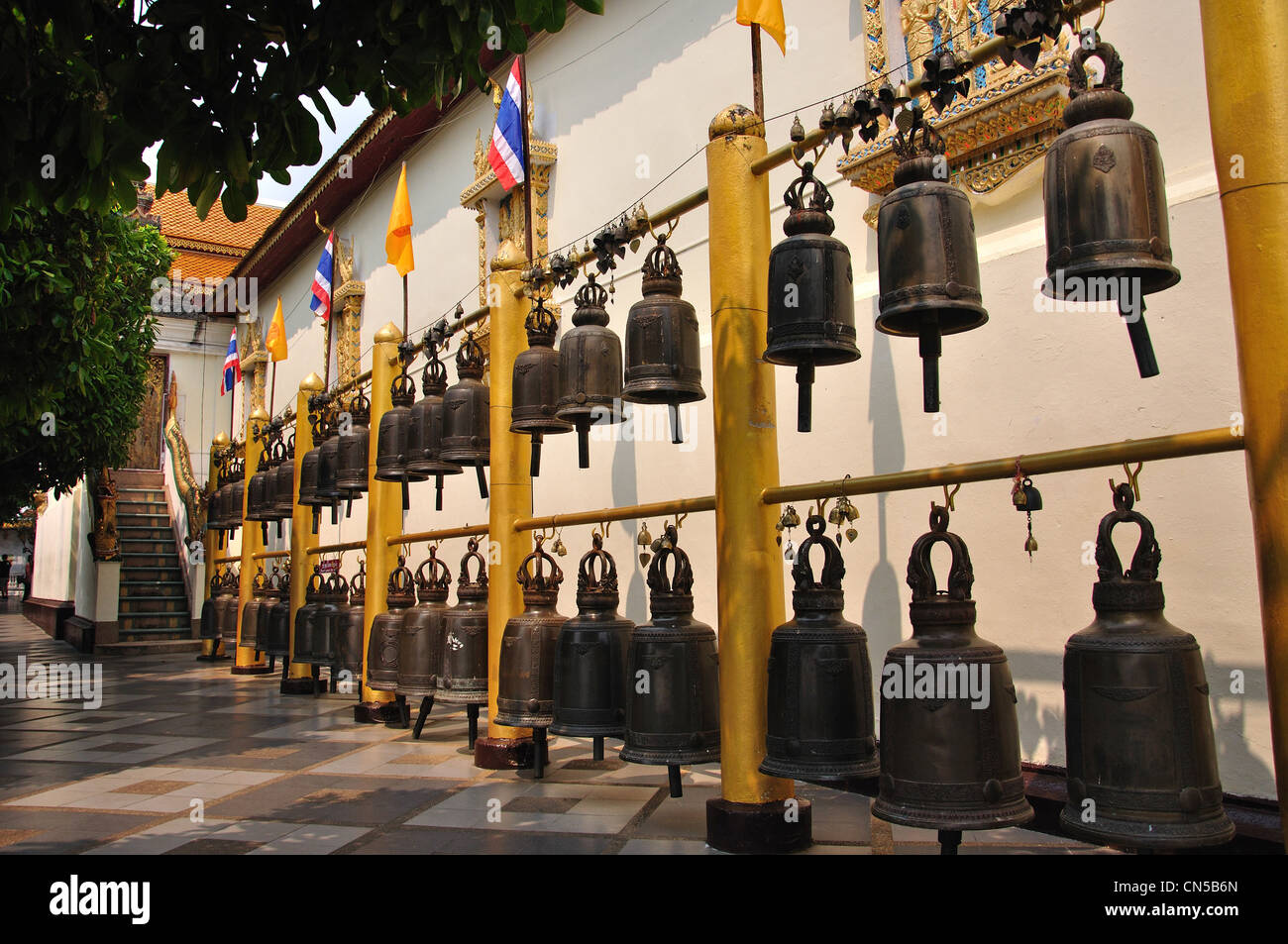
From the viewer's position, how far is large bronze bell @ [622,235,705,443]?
437 centimetres

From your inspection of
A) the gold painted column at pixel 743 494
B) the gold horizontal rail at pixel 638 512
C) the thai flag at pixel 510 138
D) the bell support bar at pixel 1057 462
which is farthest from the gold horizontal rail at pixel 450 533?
the bell support bar at pixel 1057 462

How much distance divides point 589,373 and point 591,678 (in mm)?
1555

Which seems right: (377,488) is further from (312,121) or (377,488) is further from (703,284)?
(312,121)

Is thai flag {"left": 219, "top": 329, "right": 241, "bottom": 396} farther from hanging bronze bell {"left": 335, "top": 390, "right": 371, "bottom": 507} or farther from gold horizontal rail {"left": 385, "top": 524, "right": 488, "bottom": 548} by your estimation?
gold horizontal rail {"left": 385, "top": 524, "right": 488, "bottom": 548}

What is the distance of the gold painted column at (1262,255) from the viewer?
2.40 m

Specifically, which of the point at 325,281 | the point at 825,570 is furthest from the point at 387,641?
the point at 325,281

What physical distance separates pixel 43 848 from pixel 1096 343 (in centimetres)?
558

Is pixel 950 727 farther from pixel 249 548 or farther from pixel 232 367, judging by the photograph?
pixel 232 367

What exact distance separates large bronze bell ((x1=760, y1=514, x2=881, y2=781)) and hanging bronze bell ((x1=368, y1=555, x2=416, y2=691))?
4.07 m

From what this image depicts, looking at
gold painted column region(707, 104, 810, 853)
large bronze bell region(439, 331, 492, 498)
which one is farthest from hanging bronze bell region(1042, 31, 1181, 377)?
large bronze bell region(439, 331, 492, 498)

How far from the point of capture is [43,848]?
14.5 ft

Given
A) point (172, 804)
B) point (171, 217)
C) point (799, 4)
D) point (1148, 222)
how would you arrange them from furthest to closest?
point (171, 217) → point (799, 4) → point (172, 804) → point (1148, 222)

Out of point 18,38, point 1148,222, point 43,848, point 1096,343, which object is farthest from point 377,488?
point 1148,222

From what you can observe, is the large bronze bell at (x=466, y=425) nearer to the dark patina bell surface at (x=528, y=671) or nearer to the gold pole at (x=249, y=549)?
the dark patina bell surface at (x=528, y=671)
